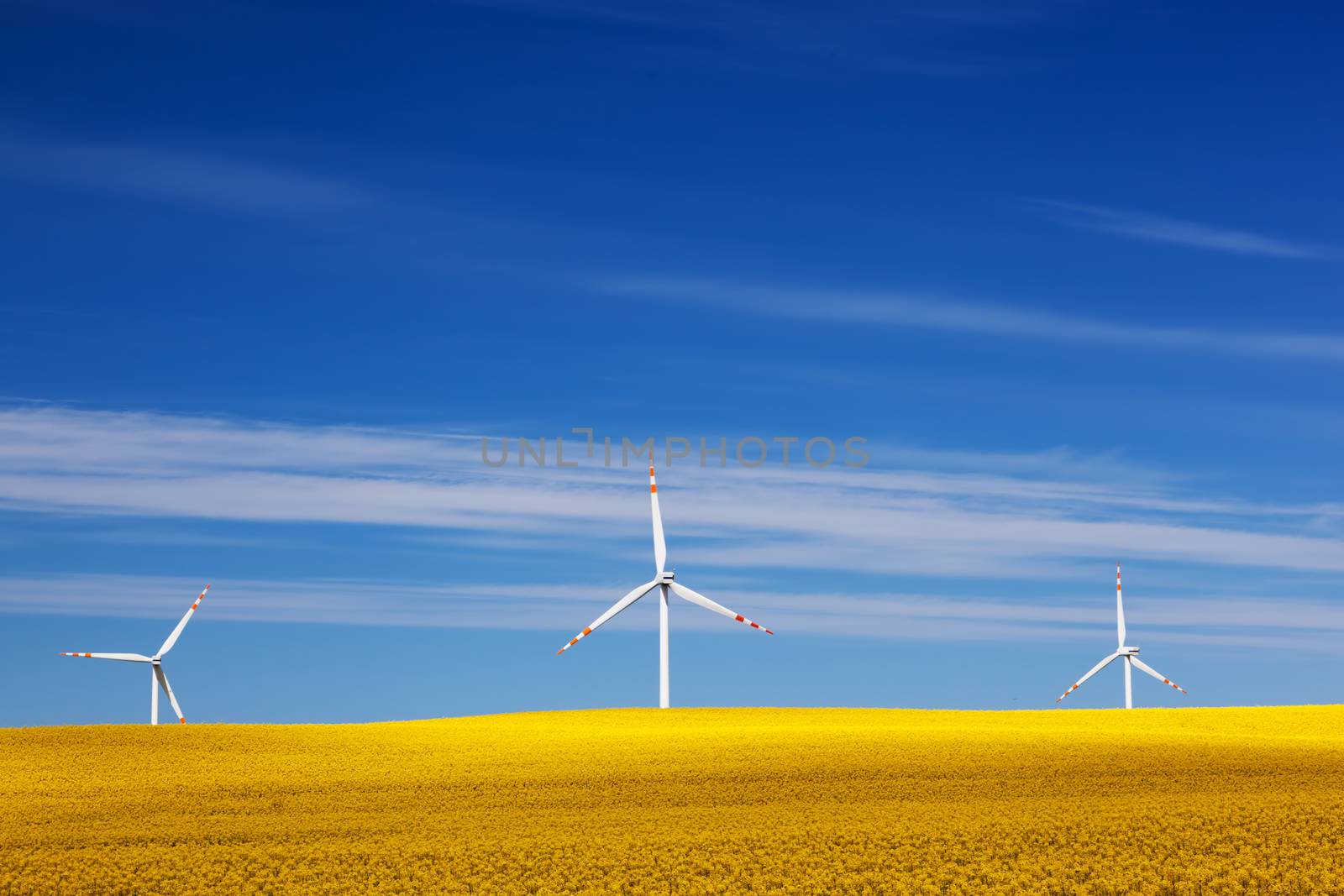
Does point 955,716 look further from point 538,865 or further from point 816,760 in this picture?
point 538,865

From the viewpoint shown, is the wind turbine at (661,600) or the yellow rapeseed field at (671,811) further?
the wind turbine at (661,600)

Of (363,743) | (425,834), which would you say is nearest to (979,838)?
(425,834)

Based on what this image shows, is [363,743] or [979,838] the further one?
[363,743]

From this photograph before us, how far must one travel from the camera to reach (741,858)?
29.3m

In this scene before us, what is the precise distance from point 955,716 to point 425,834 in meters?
37.7

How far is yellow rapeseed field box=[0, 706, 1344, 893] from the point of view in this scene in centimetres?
2792

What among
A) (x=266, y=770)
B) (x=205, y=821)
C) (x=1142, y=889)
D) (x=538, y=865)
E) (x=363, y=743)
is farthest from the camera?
(x=363, y=743)

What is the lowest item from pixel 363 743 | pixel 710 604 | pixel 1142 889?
pixel 1142 889

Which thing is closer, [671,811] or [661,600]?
[671,811]

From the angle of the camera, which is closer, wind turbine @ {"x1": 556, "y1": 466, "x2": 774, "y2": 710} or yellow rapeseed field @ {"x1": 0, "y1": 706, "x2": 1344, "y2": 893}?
yellow rapeseed field @ {"x1": 0, "y1": 706, "x2": 1344, "y2": 893}

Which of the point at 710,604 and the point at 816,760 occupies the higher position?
the point at 710,604

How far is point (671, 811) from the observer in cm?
3469

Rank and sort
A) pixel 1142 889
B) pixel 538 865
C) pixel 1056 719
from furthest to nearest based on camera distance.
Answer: pixel 1056 719
pixel 538 865
pixel 1142 889

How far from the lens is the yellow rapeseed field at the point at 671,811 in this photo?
91.6 feet
